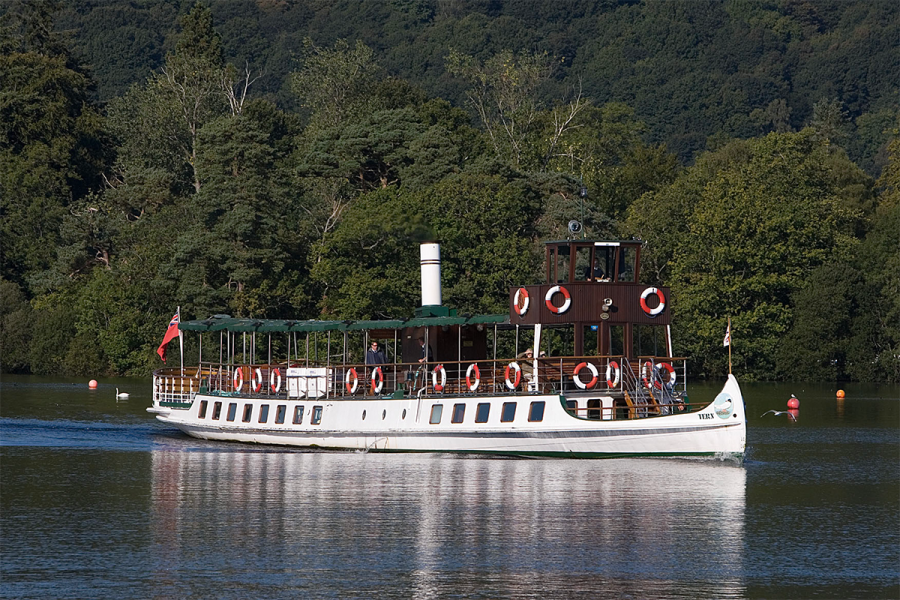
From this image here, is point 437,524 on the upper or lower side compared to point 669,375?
lower

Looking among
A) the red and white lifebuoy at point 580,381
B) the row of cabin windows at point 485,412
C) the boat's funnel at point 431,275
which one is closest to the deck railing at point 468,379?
the red and white lifebuoy at point 580,381

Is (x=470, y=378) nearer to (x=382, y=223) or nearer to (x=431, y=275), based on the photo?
(x=431, y=275)

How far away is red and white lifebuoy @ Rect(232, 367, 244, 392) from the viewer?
209 ft

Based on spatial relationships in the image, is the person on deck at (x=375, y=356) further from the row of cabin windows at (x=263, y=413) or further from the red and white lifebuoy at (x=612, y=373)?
the red and white lifebuoy at (x=612, y=373)

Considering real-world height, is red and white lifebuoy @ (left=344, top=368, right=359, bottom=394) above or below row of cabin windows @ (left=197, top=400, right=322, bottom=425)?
above

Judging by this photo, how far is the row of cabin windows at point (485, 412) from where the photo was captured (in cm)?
5347

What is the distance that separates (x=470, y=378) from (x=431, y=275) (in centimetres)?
857

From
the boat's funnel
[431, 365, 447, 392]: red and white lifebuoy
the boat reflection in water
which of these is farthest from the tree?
the boat reflection in water

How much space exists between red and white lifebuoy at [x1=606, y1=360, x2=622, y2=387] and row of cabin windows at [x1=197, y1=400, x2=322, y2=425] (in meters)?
12.0

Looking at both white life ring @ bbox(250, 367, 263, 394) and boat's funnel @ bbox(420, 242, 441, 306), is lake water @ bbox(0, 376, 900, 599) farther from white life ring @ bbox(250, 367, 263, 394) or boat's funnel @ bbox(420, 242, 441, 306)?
boat's funnel @ bbox(420, 242, 441, 306)

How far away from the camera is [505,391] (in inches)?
2222

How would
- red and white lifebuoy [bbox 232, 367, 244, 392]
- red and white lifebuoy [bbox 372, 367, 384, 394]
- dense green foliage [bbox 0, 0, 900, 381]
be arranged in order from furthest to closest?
dense green foliage [bbox 0, 0, 900, 381] < red and white lifebuoy [bbox 232, 367, 244, 392] < red and white lifebuoy [bbox 372, 367, 384, 394]

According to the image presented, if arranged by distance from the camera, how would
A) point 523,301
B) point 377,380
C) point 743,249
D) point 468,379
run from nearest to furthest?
1. point 468,379
2. point 523,301
3. point 377,380
4. point 743,249

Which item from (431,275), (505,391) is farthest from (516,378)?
(431,275)
